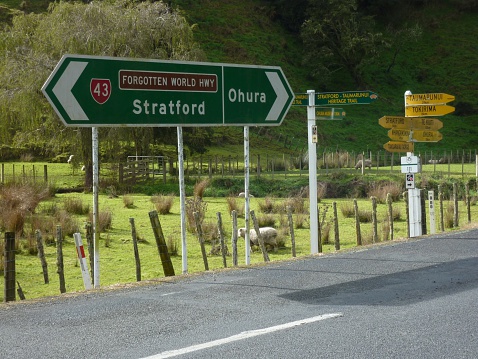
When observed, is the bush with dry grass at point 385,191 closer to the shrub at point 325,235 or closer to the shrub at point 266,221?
the shrub at point 266,221

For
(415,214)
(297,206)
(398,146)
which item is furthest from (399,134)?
(297,206)

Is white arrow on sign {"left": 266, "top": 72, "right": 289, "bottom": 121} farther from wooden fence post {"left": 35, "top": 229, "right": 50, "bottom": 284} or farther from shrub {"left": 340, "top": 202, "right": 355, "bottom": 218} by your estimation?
shrub {"left": 340, "top": 202, "right": 355, "bottom": 218}

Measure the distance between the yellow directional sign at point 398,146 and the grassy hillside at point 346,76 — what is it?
1314 inches

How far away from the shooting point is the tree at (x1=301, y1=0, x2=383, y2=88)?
60906mm

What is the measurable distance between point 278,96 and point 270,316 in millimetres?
4826

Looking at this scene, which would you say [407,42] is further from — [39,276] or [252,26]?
[39,276]

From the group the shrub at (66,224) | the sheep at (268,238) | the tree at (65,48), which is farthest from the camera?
the tree at (65,48)

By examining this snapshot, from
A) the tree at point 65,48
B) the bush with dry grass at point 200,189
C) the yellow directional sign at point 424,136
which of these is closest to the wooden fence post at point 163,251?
the yellow directional sign at point 424,136

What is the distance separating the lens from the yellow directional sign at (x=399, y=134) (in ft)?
47.4

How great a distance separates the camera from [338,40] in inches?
2437

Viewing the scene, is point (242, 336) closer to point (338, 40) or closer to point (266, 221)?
point (266, 221)

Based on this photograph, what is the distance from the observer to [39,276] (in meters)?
14.3

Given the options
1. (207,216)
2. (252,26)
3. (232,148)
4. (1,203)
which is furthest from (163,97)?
(252,26)

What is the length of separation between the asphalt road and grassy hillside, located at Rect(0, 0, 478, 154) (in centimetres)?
3917
